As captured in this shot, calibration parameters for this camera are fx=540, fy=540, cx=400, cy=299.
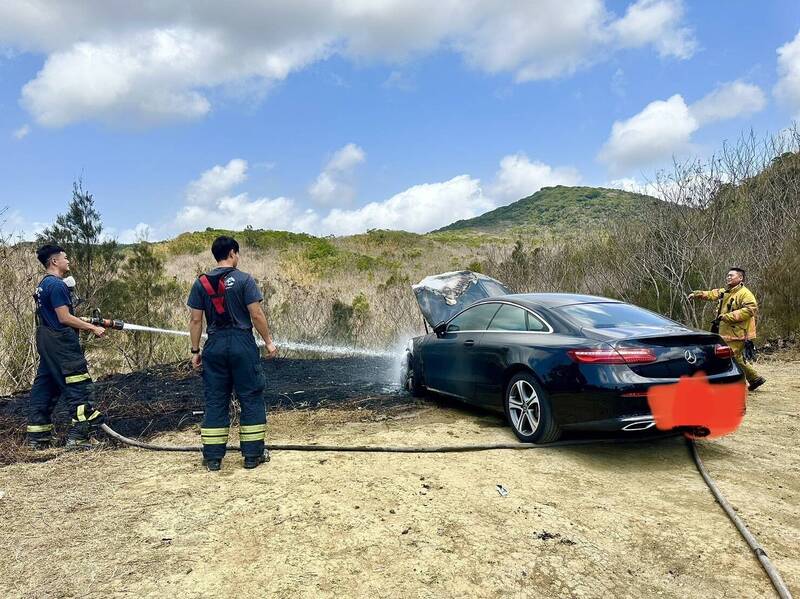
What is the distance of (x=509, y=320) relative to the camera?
5.73 meters

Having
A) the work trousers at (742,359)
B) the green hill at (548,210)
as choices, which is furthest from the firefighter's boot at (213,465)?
the green hill at (548,210)

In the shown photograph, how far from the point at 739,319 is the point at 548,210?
80.6 meters

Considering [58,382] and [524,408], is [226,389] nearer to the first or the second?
[58,382]

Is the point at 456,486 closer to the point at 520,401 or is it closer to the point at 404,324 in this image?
the point at 520,401

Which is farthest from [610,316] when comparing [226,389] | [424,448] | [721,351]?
[226,389]

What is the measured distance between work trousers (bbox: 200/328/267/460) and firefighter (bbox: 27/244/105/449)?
58.4 inches

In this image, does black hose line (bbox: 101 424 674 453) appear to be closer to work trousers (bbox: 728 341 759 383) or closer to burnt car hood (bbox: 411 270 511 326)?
work trousers (bbox: 728 341 759 383)

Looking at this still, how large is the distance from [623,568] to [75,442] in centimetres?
493

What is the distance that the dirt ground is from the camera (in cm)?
→ 286

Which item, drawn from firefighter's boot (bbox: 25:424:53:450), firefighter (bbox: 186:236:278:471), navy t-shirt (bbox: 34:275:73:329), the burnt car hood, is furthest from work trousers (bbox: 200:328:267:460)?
the burnt car hood

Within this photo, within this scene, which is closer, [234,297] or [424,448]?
[234,297]

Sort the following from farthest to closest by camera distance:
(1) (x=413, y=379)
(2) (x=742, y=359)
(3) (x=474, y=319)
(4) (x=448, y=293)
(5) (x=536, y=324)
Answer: (4) (x=448, y=293) < (1) (x=413, y=379) < (2) (x=742, y=359) < (3) (x=474, y=319) < (5) (x=536, y=324)

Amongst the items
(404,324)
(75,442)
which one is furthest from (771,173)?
(75,442)

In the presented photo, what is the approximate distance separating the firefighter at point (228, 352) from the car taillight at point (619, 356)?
264 centimetres
